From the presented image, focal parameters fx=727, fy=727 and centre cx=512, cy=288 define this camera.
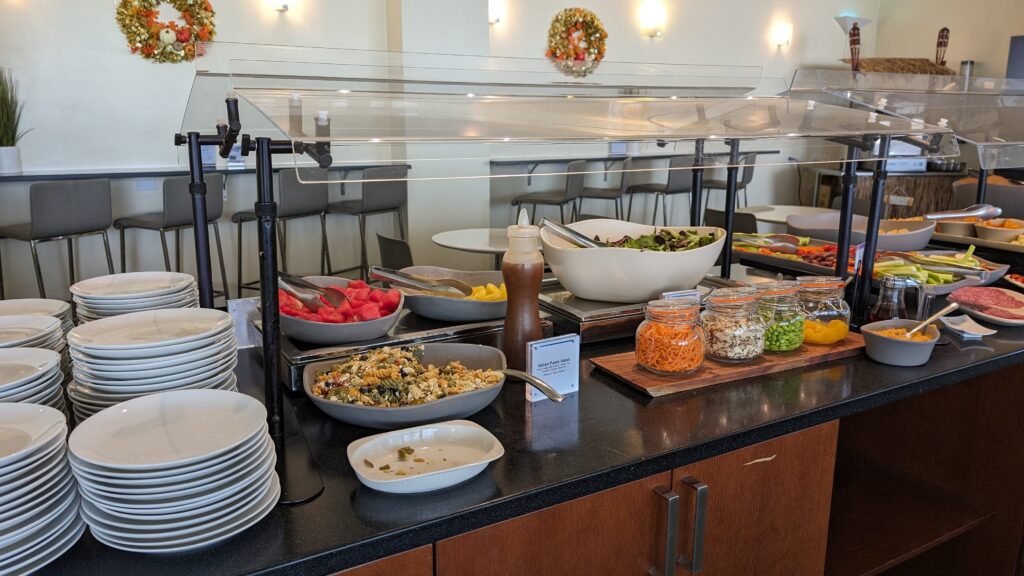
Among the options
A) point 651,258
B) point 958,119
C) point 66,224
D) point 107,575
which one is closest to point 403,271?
point 651,258

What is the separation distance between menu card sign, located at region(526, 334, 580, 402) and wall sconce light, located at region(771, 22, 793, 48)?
5.95 metres

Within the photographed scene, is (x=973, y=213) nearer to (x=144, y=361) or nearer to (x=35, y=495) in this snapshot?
(x=144, y=361)

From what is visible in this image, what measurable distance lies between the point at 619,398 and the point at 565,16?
4.51 meters

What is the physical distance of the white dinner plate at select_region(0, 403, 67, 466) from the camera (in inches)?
26.7

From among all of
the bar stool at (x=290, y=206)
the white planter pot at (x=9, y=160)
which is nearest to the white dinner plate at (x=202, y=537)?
the bar stool at (x=290, y=206)

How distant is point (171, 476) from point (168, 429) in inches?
4.6

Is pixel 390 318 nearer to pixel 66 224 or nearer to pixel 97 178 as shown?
pixel 66 224

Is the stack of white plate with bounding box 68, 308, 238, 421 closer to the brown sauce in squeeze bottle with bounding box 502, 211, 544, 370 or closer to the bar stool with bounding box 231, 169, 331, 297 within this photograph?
the brown sauce in squeeze bottle with bounding box 502, 211, 544, 370

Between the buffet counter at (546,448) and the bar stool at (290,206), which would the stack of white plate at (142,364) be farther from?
the bar stool at (290,206)

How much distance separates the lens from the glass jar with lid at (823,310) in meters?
1.29

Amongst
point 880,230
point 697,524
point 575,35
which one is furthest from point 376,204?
point 697,524

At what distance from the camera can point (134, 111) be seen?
12.8 ft

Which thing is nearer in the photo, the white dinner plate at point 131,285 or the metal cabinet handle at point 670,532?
the metal cabinet handle at point 670,532

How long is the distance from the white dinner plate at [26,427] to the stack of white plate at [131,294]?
0.43 meters
